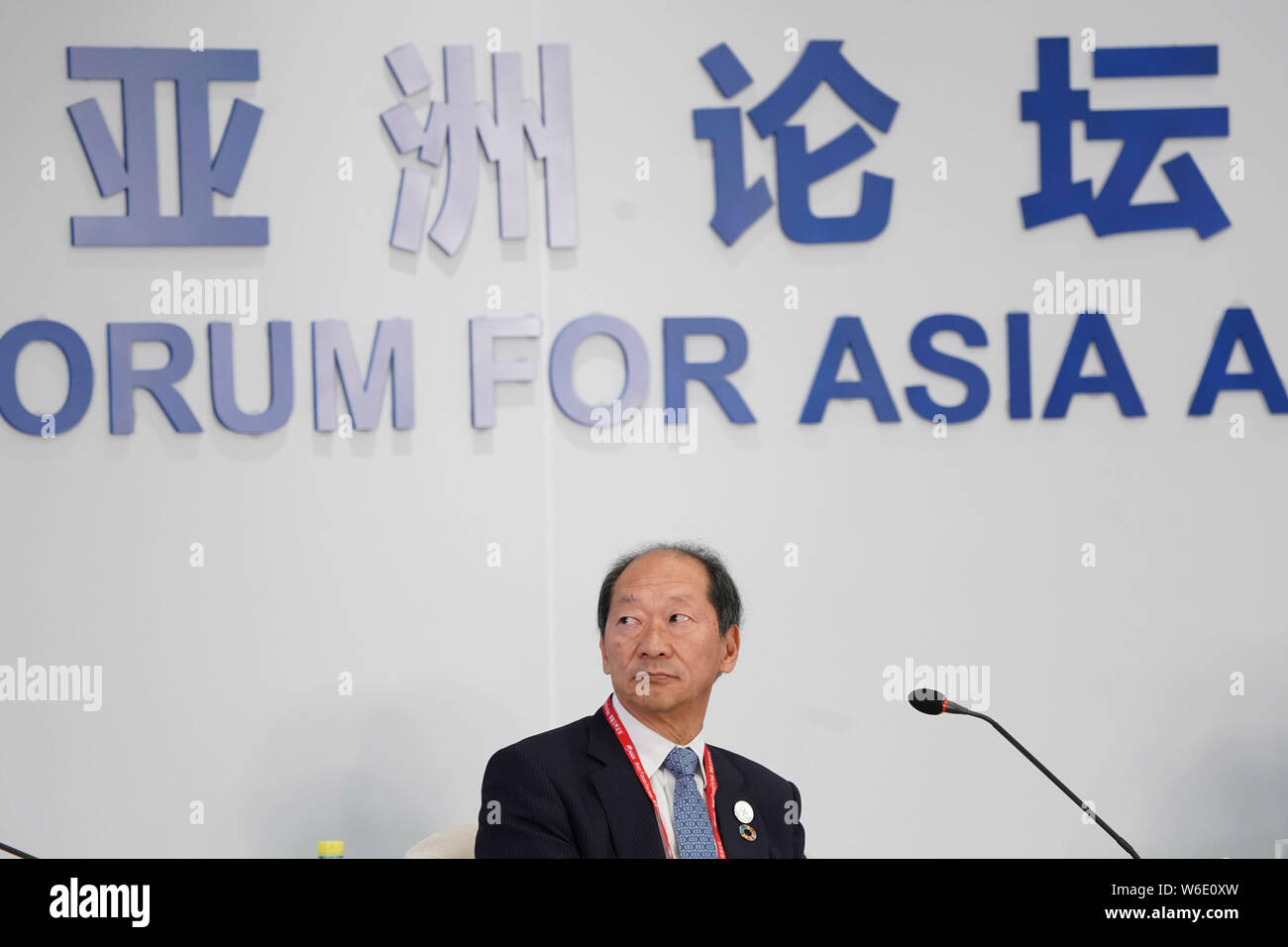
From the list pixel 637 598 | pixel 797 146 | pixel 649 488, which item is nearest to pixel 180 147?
pixel 649 488

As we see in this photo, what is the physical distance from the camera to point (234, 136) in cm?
356

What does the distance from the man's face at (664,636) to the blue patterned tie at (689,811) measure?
0.11m

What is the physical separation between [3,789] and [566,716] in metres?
1.43

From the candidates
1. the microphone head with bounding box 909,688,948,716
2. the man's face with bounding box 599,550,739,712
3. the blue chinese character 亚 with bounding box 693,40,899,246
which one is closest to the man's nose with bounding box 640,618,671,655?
the man's face with bounding box 599,550,739,712

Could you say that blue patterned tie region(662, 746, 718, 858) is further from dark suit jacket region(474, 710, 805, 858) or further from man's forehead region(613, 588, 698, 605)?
man's forehead region(613, 588, 698, 605)

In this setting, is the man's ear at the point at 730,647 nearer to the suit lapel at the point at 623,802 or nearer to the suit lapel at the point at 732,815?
the suit lapel at the point at 732,815

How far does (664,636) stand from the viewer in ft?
8.12

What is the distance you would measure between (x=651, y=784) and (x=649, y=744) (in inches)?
2.8

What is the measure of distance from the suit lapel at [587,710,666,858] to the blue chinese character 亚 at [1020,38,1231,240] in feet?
6.83

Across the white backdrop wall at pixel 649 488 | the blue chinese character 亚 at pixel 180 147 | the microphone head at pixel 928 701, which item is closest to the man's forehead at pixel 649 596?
the microphone head at pixel 928 701

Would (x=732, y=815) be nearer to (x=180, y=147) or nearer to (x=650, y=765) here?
(x=650, y=765)

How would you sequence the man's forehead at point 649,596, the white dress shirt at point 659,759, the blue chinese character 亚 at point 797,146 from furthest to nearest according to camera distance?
the blue chinese character 亚 at point 797,146, the man's forehead at point 649,596, the white dress shirt at point 659,759

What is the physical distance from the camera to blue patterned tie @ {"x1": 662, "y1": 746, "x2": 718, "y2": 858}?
221 cm

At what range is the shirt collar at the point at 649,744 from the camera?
2334 millimetres
